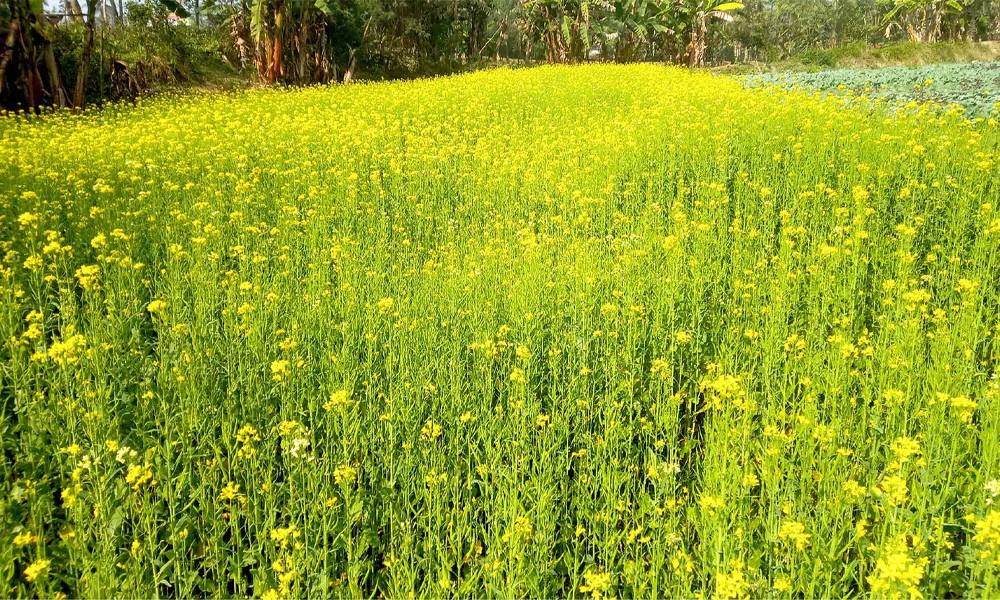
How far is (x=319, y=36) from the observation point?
89.0 feet

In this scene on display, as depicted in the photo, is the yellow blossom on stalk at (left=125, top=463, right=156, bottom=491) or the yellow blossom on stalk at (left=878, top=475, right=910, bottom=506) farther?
the yellow blossom on stalk at (left=125, top=463, right=156, bottom=491)

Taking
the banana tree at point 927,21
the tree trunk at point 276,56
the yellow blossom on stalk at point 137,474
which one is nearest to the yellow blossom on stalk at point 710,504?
the yellow blossom on stalk at point 137,474

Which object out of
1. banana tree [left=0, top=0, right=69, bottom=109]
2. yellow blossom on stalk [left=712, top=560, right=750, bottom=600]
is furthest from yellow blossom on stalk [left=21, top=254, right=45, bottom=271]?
banana tree [left=0, top=0, right=69, bottom=109]

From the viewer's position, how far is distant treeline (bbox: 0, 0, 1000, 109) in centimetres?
1479

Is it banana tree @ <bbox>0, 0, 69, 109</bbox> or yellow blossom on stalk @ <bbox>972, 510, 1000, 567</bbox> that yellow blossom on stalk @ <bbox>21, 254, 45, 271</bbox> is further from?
banana tree @ <bbox>0, 0, 69, 109</bbox>

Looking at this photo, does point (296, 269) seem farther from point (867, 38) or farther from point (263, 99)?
point (867, 38)

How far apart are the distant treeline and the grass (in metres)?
8.82

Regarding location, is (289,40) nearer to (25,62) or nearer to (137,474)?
(25,62)

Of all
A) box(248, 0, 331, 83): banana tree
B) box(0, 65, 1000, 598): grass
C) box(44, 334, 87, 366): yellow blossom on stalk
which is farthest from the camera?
box(248, 0, 331, 83): banana tree

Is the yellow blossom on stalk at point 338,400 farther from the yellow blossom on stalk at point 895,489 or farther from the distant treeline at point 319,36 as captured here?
the distant treeline at point 319,36

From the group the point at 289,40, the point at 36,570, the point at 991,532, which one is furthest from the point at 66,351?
the point at 289,40

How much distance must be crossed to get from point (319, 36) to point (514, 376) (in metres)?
28.2

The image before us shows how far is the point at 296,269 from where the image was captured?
4.96m

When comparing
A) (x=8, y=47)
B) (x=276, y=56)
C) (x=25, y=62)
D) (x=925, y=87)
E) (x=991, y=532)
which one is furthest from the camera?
(x=276, y=56)
